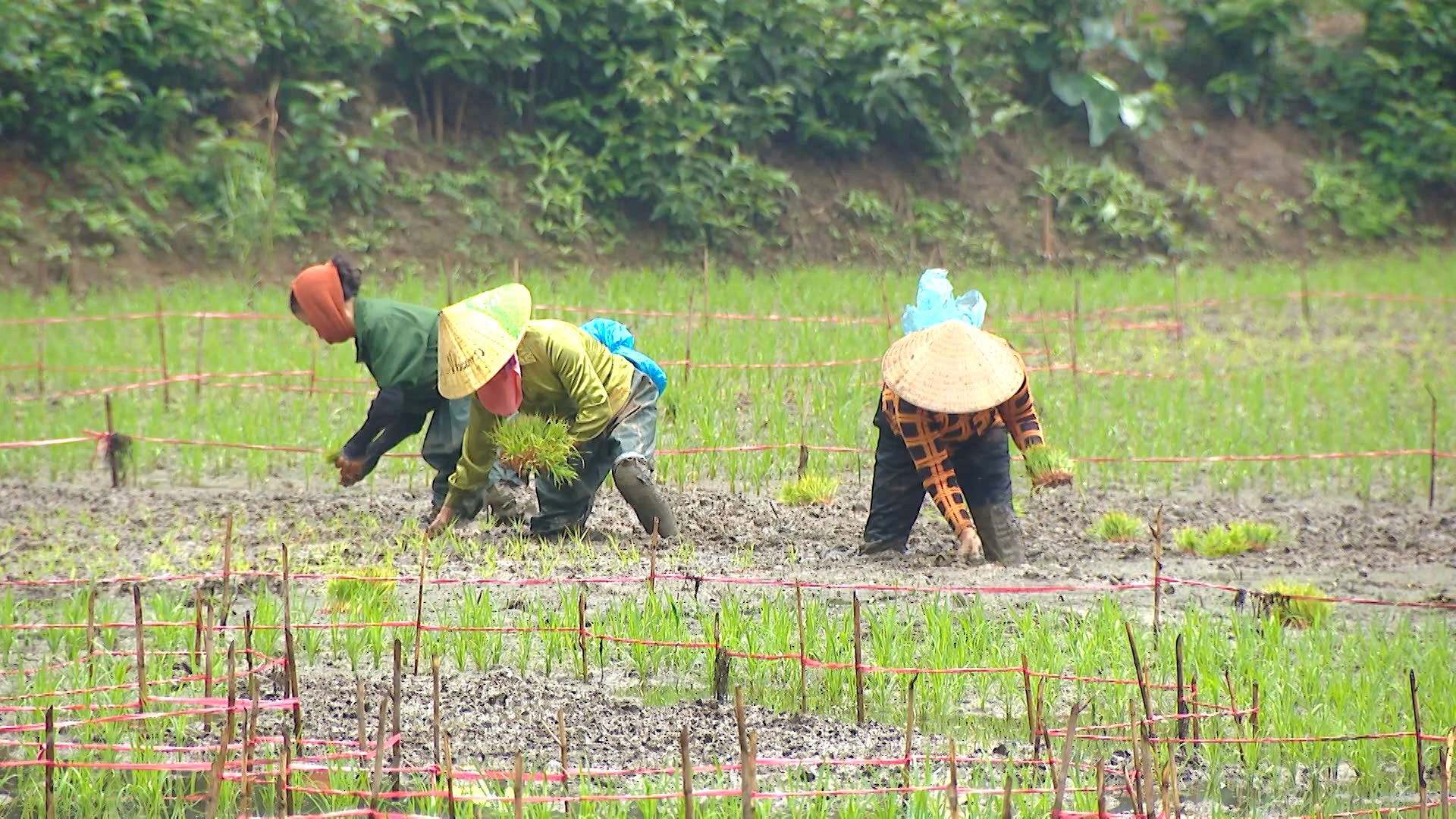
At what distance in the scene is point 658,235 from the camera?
516 inches

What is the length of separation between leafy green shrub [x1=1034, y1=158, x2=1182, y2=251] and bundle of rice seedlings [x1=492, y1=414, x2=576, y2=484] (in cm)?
921

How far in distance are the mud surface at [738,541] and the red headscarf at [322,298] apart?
783 millimetres

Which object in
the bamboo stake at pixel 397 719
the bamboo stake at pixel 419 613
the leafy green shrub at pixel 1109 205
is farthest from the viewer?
the leafy green shrub at pixel 1109 205

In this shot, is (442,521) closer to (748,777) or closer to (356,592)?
(356,592)

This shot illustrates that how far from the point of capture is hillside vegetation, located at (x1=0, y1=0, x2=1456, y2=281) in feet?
38.4

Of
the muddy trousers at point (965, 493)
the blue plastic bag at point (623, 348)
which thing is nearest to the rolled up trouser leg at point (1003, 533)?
the muddy trousers at point (965, 493)

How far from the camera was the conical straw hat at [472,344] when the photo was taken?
5.33 metres

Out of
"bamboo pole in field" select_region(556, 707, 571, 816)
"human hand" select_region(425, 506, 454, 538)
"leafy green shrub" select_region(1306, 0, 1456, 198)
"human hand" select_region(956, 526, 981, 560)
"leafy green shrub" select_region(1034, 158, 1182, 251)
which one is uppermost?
"leafy green shrub" select_region(1306, 0, 1456, 198)

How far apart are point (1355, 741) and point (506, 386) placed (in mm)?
2745

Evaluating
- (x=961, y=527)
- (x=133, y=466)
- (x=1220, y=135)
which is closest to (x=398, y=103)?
(x=133, y=466)

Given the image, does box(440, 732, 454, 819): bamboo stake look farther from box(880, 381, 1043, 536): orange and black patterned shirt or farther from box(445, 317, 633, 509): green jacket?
box(880, 381, 1043, 536): orange and black patterned shirt

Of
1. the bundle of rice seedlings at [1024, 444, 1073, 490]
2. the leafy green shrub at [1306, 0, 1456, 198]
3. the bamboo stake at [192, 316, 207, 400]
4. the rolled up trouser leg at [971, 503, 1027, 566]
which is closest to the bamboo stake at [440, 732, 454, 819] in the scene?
the bundle of rice seedlings at [1024, 444, 1073, 490]

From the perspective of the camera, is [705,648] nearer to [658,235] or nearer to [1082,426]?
[1082,426]

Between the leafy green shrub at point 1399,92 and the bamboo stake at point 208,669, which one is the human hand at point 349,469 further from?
the leafy green shrub at point 1399,92
